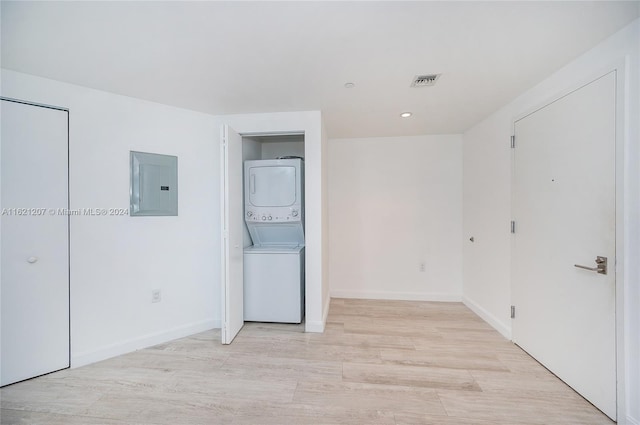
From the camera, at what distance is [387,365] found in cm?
196

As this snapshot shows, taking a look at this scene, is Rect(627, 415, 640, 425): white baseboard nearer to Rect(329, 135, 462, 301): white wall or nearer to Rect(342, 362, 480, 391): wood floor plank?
Rect(342, 362, 480, 391): wood floor plank

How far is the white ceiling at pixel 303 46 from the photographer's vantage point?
1.24 m

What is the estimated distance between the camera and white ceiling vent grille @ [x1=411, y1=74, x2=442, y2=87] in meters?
1.84

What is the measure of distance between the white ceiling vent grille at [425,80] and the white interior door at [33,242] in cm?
285

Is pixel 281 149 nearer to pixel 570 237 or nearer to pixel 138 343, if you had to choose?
pixel 138 343

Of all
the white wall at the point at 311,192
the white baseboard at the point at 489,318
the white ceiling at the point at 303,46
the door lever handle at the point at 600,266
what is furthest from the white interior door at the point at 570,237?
the white wall at the point at 311,192

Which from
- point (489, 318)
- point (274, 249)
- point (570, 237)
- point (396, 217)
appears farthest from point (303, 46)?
point (489, 318)

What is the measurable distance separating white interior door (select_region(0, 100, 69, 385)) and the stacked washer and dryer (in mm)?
1499

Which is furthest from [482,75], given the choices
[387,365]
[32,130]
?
[32,130]

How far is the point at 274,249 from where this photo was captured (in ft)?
9.20

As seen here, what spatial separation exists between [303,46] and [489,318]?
3211 mm

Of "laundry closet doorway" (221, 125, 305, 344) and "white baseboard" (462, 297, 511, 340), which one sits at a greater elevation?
"laundry closet doorway" (221, 125, 305, 344)

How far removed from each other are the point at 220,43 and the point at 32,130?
168 cm

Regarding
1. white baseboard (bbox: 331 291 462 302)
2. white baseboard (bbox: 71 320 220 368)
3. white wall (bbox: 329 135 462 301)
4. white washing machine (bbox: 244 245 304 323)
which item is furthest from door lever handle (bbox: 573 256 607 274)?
white baseboard (bbox: 71 320 220 368)
